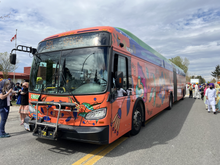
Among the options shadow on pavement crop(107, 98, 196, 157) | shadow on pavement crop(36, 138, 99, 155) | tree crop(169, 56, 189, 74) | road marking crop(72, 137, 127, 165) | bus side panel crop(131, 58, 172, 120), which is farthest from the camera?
tree crop(169, 56, 189, 74)

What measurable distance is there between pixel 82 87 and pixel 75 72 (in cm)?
40

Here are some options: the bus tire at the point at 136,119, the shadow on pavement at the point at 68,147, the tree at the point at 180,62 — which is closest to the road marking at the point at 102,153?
the shadow on pavement at the point at 68,147

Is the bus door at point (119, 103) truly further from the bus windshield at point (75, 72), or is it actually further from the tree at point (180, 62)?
the tree at point (180, 62)

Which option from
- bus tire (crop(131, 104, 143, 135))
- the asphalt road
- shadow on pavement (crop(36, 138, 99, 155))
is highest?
bus tire (crop(131, 104, 143, 135))

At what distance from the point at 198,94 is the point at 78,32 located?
21.5m

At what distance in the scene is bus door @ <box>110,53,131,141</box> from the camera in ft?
12.5

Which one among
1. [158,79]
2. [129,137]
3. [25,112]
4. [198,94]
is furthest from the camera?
[198,94]

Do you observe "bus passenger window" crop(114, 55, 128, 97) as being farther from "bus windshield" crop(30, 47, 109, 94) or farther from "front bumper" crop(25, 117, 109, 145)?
"front bumper" crop(25, 117, 109, 145)

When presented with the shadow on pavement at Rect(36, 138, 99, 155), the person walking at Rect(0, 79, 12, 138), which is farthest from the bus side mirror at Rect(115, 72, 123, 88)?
the person walking at Rect(0, 79, 12, 138)

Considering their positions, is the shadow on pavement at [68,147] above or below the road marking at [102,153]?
above

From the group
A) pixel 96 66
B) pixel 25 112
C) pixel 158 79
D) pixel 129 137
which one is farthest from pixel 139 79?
pixel 25 112

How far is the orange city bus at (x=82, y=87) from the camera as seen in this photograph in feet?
11.7

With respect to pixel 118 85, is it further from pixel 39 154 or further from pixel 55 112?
pixel 39 154

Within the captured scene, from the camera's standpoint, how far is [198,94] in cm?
2172
